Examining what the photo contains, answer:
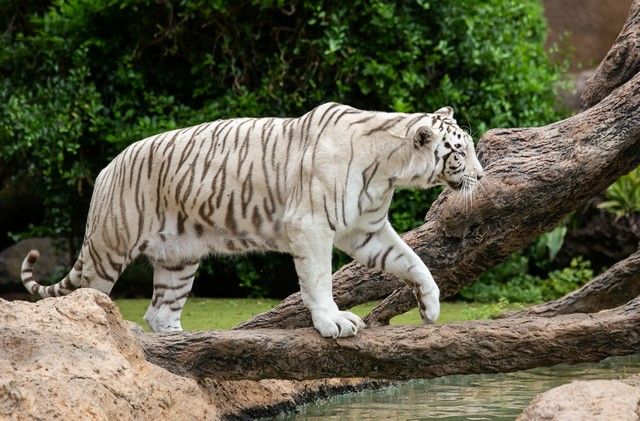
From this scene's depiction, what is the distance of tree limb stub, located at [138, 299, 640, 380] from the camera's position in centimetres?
523

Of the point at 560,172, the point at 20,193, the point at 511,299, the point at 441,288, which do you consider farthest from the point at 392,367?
the point at 20,193

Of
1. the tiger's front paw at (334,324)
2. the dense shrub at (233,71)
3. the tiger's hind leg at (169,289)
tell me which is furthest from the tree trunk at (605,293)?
the dense shrub at (233,71)

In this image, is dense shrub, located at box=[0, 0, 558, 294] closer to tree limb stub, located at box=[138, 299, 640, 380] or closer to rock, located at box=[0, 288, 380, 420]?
tree limb stub, located at box=[138, 299, 640, 380]

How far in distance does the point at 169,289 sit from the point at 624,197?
18.3 ft

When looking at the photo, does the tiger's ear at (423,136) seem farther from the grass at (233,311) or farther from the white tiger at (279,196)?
the grass at (233,311)

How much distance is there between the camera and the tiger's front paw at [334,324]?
5.19 m

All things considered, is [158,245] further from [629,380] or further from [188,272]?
[629,380]

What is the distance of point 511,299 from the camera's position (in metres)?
9.56

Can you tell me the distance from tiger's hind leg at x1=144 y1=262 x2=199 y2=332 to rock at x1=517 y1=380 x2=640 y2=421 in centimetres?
251

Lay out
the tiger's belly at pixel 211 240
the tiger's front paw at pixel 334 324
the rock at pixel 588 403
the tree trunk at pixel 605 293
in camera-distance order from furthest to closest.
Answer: the tree trunk at pixel 605 293 → the tiger's belly at pixel 211 240 → the tiger's front paw at pixel 334 324 → the rock at pixel 588 403

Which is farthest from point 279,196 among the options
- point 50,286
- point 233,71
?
point 233,71

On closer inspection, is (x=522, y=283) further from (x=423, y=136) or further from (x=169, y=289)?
(x=423, y=136)

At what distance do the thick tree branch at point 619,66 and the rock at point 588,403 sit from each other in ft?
7.53

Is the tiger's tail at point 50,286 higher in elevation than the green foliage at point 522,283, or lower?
higher
